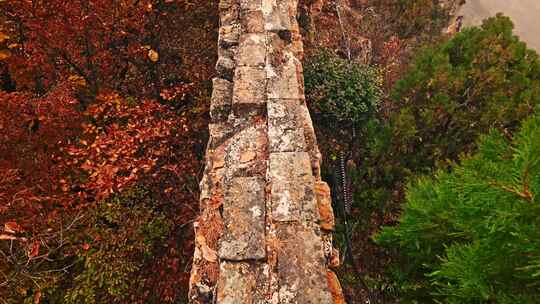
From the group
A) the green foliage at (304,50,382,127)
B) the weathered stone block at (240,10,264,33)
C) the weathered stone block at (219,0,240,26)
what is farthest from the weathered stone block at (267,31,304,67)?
the green foliage at (304,50,382,127)

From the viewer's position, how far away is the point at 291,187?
10.3 ft

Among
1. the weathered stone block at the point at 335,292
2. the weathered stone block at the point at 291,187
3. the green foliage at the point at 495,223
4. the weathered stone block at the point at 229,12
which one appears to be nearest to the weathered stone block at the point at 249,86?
the weathered stone block at the point at 291,187

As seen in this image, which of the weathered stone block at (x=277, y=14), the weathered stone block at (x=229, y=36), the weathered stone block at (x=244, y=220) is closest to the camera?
the weathered stone block at (x=244, y=220)

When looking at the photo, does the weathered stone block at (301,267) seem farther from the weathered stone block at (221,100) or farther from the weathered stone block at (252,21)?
the weathered stone block at (252,21)

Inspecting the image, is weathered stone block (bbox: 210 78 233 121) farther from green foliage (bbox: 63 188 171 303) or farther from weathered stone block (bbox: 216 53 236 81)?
green foliage (bbox: 63 188 171 303)

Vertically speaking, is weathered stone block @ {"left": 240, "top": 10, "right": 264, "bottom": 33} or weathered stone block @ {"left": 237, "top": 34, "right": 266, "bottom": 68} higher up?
weathered stone block @ {"left": 240, "top": 10, "right": 264, "bottom": 33}

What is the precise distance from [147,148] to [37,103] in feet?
7.30

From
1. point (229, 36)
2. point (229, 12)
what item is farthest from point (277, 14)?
point (229, 12)

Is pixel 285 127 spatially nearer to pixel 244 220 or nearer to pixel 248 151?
pixel 248 151

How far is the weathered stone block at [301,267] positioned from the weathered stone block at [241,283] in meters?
0.17

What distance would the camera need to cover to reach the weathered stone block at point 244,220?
9.02 ft

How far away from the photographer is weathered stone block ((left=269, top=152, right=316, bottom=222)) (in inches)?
118

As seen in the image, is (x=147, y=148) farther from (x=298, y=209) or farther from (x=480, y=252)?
(x=480, y=252)

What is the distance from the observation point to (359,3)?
39.8 ft
